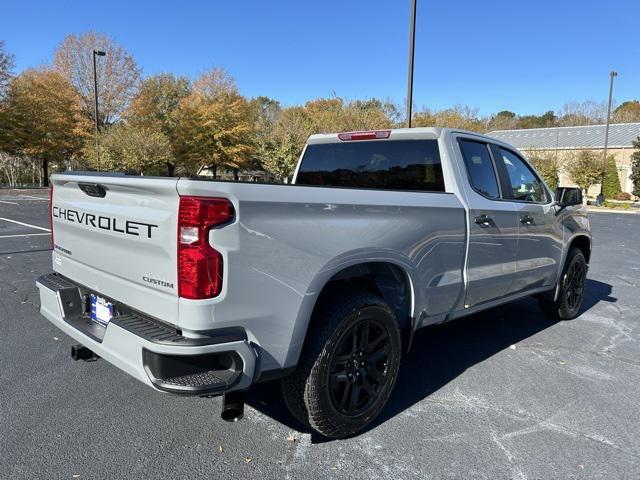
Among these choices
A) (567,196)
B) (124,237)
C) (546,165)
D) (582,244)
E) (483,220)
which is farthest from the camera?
(546,165)

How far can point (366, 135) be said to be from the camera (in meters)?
4.18

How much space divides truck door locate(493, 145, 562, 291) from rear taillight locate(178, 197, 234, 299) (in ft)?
9.88

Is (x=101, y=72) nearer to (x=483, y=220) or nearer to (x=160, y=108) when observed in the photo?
(x=160, y=108)

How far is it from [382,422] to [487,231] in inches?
68.1

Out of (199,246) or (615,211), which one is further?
(615,211)

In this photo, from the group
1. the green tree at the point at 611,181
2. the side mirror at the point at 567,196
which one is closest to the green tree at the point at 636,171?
the green tree at the point at 611,181

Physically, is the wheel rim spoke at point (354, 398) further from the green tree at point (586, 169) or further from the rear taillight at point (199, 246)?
the green tree at point (586, 169)

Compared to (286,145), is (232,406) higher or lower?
lower

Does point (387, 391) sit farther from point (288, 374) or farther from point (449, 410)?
point (288, 374)

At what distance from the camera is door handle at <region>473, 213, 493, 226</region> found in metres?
3.75

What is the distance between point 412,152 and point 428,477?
7.93 ft

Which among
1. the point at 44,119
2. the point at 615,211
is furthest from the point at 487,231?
the point at 44,119

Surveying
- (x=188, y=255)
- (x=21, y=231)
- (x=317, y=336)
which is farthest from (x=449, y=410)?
(x=21, y=231)

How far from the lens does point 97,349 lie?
8.75ft
